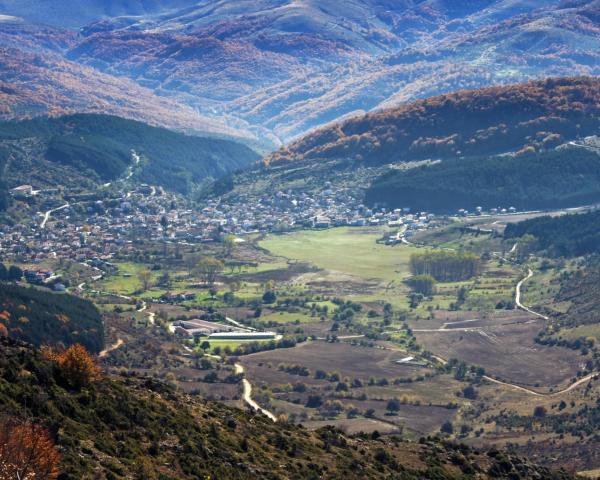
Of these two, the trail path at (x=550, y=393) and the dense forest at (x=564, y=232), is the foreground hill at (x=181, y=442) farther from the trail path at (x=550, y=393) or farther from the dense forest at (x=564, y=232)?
the dense forest at (x=564, y=232)

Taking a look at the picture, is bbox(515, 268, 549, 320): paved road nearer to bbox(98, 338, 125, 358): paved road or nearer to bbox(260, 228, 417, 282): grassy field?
bbox(260, 228, 417, 282): grassy field

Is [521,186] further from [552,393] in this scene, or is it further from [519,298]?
[552,393]

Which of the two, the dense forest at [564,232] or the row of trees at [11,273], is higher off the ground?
the dense forest at [564,232]

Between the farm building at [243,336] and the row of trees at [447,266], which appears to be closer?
the farm building at [243,336]

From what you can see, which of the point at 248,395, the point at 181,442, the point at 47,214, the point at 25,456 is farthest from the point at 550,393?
the point at 47,214

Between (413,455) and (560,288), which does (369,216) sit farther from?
(413,455)

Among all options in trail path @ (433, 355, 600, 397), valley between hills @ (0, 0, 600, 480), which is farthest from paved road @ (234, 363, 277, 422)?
trail path @ (433, 355, 600, 397)

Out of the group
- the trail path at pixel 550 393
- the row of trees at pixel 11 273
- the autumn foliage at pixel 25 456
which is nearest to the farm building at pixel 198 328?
the row of trees at pixel 11 273

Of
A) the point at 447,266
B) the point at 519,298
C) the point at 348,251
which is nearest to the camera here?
the point at 519,298
